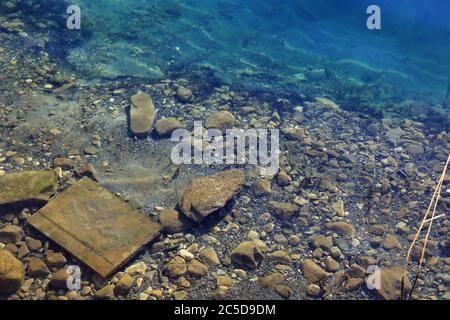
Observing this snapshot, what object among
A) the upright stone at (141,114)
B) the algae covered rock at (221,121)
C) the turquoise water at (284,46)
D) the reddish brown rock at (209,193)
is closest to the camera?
the reddish brown rock at (209,193)

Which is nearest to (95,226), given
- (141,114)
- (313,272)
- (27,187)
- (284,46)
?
(27,187)

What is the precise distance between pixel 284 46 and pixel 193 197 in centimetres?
482

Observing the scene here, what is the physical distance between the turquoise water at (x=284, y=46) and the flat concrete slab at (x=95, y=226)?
2.77m

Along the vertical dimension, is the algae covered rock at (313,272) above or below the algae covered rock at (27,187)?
below

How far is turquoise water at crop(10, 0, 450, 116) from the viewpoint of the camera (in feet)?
22.5

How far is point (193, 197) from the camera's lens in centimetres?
435

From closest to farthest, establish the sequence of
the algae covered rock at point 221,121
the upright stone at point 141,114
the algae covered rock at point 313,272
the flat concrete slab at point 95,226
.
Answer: the flat concrete slab at point 95,226 < the algae covered rock at point 313,272 < the upright stone at point 141,114 < the algae covered rock at point 221,121

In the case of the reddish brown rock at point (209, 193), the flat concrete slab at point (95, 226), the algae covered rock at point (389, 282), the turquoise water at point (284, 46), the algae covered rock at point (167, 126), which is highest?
the turquoise water at point (284, 46)

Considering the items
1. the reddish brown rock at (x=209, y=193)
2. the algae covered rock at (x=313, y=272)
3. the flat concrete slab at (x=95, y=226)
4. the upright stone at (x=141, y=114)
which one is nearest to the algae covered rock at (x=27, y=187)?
the flat concrete slab at (x=95, y=226)

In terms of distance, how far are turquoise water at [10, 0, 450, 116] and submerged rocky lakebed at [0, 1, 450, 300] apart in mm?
644

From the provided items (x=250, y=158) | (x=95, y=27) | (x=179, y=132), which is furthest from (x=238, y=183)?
(x=95, y=27)

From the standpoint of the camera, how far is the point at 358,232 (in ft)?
14.8

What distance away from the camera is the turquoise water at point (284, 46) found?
6.87 metres

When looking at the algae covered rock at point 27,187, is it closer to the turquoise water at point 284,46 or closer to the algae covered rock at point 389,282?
the turquoise water at point 284,46
